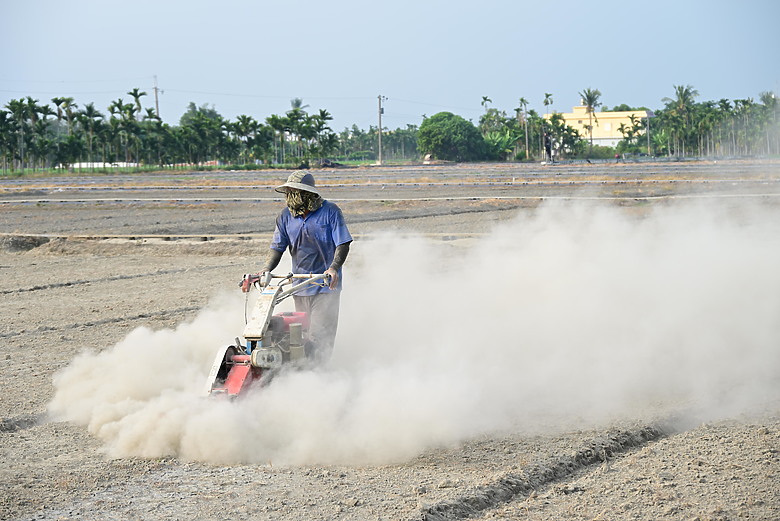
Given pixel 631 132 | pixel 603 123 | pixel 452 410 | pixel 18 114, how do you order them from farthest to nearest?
pixel 603 123 < pixel 631 132 < pixel 18 114 < pixel 452 410

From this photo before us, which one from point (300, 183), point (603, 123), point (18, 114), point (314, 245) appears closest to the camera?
point (300, 183)

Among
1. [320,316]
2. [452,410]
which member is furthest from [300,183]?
[452,410]

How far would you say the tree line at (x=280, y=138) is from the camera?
109 metres

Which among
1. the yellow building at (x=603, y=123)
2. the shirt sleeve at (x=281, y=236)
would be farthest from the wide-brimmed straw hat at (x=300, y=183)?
the yellow building at (x=603, y=123)

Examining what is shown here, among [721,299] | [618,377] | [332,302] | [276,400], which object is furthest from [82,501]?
[721,299]

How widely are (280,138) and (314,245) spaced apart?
121602 mm

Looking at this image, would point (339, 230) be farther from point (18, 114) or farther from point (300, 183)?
point (18, 114)

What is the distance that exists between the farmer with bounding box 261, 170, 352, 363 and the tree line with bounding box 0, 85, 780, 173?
98983 millimetres

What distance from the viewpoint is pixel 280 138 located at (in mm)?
127562

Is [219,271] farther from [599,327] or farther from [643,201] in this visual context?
[643,201]

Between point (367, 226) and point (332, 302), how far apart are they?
1949 cm

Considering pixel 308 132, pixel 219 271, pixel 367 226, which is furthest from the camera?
pixel 308 132

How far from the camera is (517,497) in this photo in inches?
234

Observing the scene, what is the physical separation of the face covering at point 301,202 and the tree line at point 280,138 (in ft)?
325
